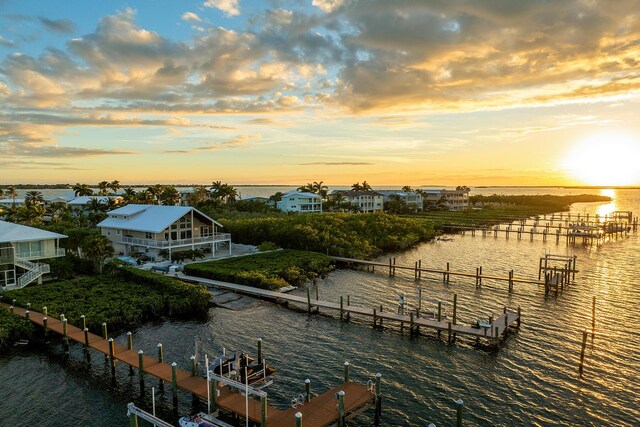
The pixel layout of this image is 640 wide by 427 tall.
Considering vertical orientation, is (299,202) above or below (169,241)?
above

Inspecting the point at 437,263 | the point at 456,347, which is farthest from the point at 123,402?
the point at 437,263

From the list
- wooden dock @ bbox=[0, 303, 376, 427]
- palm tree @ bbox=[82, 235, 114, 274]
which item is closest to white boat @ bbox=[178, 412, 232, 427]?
wooden dock @ bbox=[0, 303, 376, 427]

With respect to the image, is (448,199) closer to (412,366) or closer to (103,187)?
(103,187)

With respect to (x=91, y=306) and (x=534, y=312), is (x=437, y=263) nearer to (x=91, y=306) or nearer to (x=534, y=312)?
(x=534, y=312)

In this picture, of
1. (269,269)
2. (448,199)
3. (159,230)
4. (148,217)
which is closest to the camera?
(269,269)

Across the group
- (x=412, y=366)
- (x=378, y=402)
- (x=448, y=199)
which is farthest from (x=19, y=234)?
(x=448, y=199)

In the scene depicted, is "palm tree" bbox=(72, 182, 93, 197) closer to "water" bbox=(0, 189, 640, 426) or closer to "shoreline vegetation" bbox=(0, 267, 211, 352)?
"shoreline vegetation" bbox=(0, 267, 211, 352)
